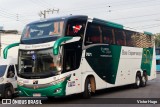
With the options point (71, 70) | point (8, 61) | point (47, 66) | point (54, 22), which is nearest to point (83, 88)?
point (71, 70)

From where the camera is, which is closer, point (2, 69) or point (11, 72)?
point (2, 69)

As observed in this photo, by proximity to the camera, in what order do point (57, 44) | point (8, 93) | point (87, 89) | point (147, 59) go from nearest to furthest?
point (57, 44) → point (87, 89) → point (8, 93) → point (147, 59)

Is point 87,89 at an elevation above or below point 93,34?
below

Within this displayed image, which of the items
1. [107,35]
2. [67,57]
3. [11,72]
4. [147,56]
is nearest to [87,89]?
[67,57]

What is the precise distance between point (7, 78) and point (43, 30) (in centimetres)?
388

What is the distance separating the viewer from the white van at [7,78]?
1664cm

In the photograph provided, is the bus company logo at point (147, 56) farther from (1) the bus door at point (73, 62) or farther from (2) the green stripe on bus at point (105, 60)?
(1) the bus door at point (73, 62)

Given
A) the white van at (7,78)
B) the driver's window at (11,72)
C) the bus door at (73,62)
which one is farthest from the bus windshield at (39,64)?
the driver's window at (11,72)

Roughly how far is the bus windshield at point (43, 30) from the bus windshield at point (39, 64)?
826 mm

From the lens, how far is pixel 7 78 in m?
17.1

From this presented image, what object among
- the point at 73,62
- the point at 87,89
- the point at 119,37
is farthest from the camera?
the point at 119,37

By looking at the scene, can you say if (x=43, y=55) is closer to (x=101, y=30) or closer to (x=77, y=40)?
(x=77, y=40)

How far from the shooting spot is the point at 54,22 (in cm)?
1482

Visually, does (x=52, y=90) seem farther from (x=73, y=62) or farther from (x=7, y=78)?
(x=7, y=78)
